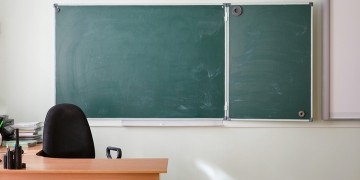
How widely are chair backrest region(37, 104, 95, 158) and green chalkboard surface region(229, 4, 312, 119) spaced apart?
4.69ft

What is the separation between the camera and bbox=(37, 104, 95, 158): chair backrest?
3162 mm

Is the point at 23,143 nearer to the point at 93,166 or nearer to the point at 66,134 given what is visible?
the point at 66,134

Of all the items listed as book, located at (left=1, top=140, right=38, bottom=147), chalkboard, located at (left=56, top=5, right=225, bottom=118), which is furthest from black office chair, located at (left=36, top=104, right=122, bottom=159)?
chalkboard, located at (left=56, top=5, right=225, bottom=118)

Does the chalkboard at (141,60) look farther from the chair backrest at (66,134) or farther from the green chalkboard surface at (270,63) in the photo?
the chair backrest at (66,134)

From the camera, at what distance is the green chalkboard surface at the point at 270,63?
3758 millimetres

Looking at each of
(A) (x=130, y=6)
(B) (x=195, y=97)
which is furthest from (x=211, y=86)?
(A) (x=130, y=6)

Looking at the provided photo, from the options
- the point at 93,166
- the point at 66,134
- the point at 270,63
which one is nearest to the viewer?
the point at 93,166

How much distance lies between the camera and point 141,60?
3818mm

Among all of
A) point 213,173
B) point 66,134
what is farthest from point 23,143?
point 213,173

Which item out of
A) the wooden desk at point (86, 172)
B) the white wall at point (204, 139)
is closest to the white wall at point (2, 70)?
the white wall at point (204, 139)

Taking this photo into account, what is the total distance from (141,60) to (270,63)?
1281 millimetres

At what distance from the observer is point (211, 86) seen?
3.81m

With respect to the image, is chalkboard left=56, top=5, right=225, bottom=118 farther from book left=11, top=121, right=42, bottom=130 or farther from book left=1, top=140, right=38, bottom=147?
book left=1, top=140, right=38, bottom=147

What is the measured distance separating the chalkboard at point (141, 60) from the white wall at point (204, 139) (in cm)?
17
